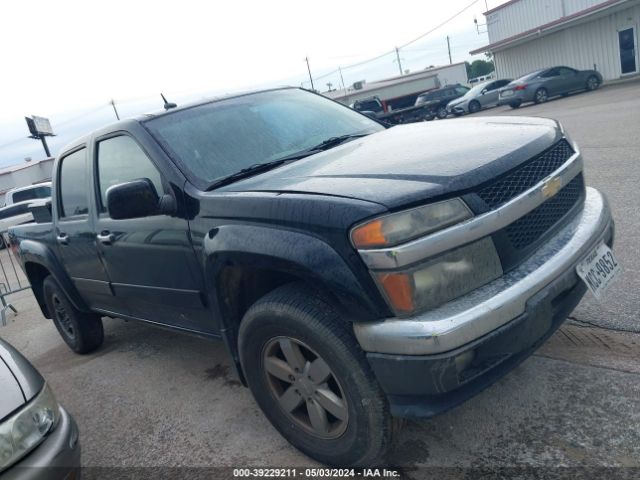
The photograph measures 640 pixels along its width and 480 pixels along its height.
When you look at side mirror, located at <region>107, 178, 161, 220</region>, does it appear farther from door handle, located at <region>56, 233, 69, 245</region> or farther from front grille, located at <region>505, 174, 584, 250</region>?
front grille, located at <region>505, 174, 584, 250</region>

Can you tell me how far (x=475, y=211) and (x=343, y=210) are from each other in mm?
526

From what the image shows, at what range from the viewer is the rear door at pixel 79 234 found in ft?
12.5

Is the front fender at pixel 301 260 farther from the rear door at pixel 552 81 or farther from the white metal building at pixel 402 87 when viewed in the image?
the white metal building at pixel 402 87

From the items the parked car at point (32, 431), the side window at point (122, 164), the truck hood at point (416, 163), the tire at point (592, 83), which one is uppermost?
the side window at point (122, 164)

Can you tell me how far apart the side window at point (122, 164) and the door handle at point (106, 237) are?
0.65 feet

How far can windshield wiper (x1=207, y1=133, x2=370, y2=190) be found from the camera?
2803mm

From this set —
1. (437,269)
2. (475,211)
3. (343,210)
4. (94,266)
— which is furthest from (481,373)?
(94,266)

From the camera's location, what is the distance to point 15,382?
2.42 m

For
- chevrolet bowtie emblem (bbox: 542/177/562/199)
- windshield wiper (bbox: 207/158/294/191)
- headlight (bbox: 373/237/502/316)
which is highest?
windshield wiper (bbox: 207/158/294/191)

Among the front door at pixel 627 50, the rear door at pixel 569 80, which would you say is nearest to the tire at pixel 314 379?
the rear door at pixel 569 80

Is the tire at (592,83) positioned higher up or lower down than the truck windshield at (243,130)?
lower down

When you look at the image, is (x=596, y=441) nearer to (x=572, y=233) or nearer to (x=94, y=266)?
→ (x=572, y=233)

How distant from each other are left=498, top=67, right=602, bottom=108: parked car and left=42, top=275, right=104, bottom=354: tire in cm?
1957

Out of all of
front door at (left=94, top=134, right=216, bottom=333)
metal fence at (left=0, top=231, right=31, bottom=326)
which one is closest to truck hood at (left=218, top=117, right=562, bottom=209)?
front door at (left=94, top=134, right=216, bottom=333)
